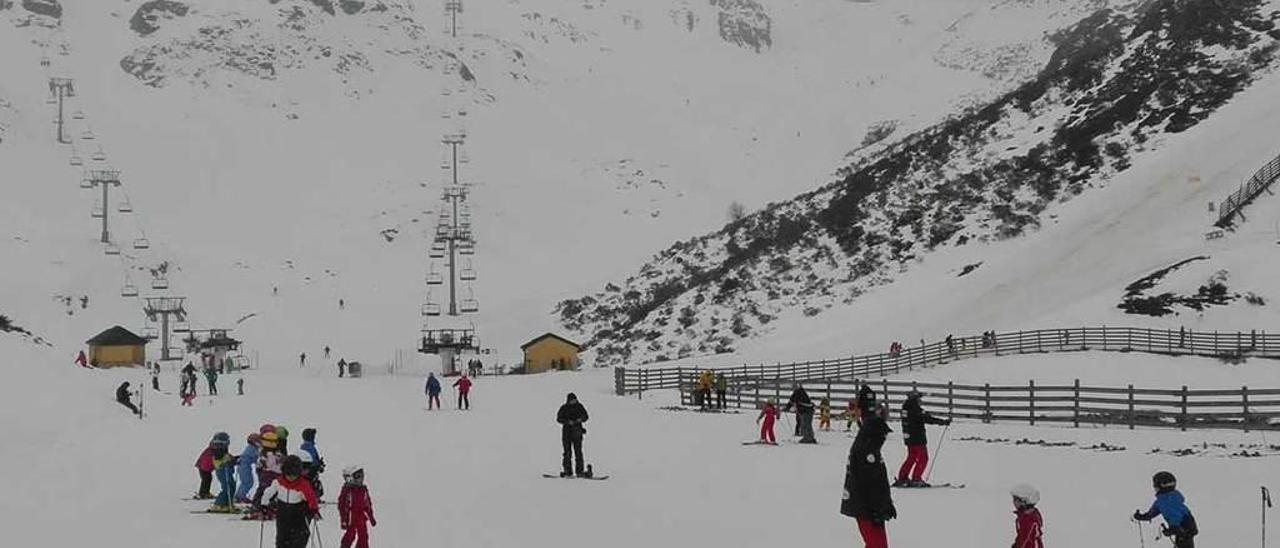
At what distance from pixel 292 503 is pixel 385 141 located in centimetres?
11998

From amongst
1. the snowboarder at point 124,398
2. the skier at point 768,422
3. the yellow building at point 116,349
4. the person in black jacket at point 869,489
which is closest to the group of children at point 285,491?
the person in black jacket at point 869,489

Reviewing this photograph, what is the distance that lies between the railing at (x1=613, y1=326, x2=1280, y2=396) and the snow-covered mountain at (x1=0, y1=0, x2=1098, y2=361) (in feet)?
109

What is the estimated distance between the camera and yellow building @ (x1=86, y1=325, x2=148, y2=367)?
62188mm

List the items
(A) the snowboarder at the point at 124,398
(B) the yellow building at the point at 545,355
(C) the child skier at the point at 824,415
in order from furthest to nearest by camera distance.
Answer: (B) the yellow building at the point at 545,355 → (A) the snowboarder at the point at 124,398 → (C) the child skier at the point at 824,415

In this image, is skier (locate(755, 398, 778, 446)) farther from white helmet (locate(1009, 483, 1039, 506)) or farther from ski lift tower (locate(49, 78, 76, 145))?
ski lift tower (locate(49, 78, 76, 145))

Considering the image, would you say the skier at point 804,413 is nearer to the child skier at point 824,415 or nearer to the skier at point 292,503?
the child skier at point 824,415

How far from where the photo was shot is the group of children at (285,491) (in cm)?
1015

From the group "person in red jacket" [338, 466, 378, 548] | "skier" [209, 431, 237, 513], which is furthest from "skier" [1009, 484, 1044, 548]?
"skier" [209, 431, 237, 513]

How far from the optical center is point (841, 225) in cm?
8150

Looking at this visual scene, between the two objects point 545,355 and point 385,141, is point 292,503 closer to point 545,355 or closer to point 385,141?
point 545,355

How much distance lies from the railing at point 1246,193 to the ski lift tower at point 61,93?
317 feet

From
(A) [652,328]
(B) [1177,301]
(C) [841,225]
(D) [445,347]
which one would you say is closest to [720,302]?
(A) [652,328]

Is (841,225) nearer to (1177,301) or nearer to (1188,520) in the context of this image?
(1177,301)

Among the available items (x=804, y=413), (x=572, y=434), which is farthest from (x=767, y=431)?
(x=572, y=434)
